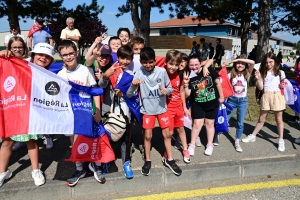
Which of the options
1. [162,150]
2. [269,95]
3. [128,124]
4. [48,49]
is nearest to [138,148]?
[162,150]

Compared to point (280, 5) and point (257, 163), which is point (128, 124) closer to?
point (257, 163)

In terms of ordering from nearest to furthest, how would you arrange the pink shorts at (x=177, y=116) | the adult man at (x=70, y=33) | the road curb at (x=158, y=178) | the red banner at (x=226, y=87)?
the road curb at (x=158, y=178) < the pink shorts at (x=177, y=116) < the red banner at (x=226, y=87) < the adult man at (x=70, y=33)

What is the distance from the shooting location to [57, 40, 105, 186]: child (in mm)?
3016

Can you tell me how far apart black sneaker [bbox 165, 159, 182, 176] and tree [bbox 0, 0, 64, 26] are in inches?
508

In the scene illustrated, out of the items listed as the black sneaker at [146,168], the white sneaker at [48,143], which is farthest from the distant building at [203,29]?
the black sneaker at [146,168]

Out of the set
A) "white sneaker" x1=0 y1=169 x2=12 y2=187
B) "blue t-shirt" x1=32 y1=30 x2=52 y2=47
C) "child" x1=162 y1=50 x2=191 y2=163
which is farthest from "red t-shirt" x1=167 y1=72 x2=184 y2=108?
"blue t-shirt" x1=32 y1=30 x2=52 y2=47

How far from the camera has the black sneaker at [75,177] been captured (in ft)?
9.53

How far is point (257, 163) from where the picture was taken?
3.47m

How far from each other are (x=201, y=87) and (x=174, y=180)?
56.2 inches

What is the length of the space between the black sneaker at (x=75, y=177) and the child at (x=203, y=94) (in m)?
1.60

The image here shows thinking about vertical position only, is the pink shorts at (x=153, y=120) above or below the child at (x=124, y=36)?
below

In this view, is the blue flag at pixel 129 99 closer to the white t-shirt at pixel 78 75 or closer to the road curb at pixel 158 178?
the white t-shirt at pixel 78 75

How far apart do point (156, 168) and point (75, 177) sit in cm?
102

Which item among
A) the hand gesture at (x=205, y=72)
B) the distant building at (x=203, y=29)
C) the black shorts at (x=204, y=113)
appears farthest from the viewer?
the distant building at (x=203, y=29)
